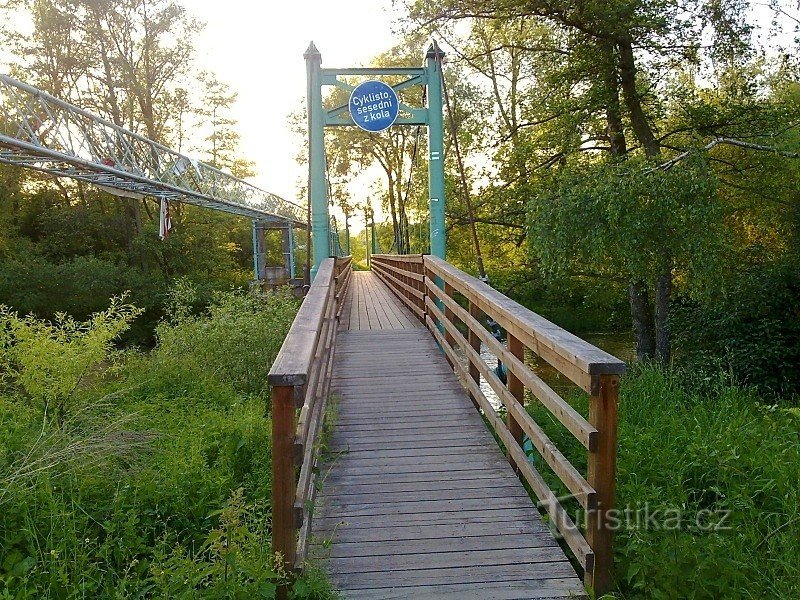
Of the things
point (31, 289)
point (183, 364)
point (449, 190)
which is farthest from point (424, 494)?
point (31, 289)

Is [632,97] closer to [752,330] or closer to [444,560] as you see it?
[752,330]

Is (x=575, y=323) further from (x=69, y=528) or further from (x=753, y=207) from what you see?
(x=69, y=528)

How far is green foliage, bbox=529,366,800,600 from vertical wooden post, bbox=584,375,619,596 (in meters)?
0.10

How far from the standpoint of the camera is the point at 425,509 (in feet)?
10.00

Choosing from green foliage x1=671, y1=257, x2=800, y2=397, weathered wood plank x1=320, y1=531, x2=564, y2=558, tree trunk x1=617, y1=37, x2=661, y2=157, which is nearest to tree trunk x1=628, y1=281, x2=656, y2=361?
green foliage x1=671, y1=257, x2=800, y2=397

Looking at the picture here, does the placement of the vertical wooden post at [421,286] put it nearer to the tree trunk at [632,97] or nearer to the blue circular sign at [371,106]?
the blue circular sign at [371,106]

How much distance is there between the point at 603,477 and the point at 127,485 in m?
2.17

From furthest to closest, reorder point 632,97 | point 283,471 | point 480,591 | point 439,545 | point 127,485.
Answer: point 632,97
point 127,485
point 439,545
point 480,591
point 283,471

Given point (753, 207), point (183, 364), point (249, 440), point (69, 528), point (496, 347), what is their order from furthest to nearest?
point (753, 207) < point (183, 364) < point (249, 440) < point (496, 347) < point (69, 528)

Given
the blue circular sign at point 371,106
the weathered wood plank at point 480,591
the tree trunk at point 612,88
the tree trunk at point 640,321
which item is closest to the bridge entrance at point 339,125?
the blue circular sign at point 371,106

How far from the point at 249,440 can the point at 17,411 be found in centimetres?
188

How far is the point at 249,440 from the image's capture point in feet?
13.0

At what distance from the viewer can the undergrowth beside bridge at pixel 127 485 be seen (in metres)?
2.32

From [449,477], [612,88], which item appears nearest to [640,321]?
[612,88]
